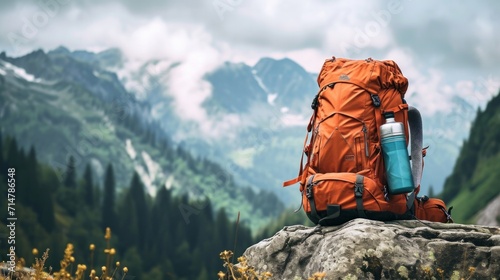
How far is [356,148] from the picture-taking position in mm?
9102

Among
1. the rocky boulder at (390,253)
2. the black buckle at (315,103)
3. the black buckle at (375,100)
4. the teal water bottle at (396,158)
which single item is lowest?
the rocky boulder at (390,253)

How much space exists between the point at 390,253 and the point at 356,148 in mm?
1882

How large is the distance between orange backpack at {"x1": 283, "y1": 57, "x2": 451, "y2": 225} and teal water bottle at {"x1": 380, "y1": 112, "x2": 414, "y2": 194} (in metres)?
0.11

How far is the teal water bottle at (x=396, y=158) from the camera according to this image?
8.85 m

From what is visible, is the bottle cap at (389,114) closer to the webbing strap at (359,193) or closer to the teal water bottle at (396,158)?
the teal water bottle at (396,158)

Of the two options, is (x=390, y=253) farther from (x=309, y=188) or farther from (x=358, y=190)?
(x=309, y=188)

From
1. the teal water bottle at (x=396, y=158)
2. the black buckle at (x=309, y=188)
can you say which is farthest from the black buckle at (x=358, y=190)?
the black buckle at (x=309, y=188)

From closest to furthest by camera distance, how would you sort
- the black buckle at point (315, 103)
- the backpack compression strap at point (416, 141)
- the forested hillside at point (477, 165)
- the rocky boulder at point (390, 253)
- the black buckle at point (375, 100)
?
the rocky boulder at point (390, 253) → the black buckle at point (375, 100) → the backpack compression strap at point (416, 141) → the black buckle at point (315, 103) → the forested hillside at point (477, 165)

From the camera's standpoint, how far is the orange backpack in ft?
29.0

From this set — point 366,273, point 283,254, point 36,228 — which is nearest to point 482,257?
point 366,273

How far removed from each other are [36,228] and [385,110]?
17050 cm

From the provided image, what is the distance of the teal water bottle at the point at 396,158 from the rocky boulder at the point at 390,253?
19.5 inches

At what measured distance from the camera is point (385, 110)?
9227mm

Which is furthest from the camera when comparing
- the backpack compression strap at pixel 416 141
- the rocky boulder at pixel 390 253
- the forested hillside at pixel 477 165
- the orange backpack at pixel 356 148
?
→ the forested hillside at pixel 477 165
